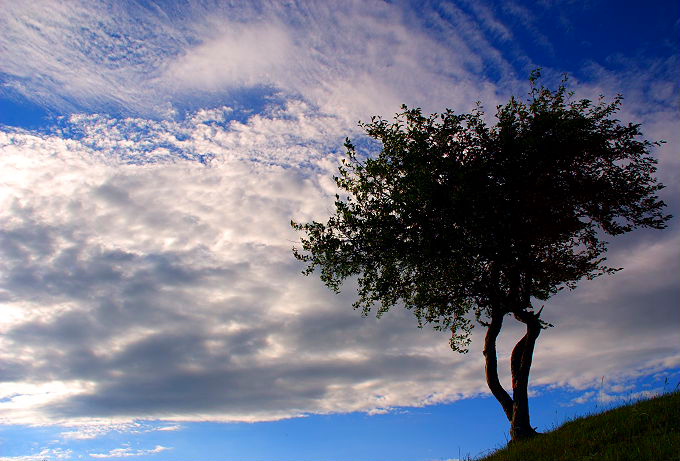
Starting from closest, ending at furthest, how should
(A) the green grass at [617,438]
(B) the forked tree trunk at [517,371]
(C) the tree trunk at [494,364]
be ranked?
1. (A) the green grass at [617,438]
2. (B) the forked tree trunk at [517,371]
3. (C) the tree trunk at [494,364]

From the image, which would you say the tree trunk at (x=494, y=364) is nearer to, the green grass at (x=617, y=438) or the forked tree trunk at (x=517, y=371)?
the forked tree trunk at (x=517, y=371)


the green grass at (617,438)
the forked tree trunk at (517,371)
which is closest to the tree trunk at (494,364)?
the forked tree trunk at (517,371)

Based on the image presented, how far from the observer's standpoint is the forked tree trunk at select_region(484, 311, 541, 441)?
23891mm

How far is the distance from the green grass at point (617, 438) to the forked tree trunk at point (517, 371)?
3.02 m

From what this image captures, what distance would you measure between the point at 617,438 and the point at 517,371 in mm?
8662

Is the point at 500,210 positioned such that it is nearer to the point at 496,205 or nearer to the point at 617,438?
the point at 496,205

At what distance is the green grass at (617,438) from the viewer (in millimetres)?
Answer: 14656

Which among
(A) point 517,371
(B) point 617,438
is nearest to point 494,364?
(A) point 517,371

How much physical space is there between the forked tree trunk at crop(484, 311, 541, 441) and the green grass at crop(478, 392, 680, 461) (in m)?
3.02

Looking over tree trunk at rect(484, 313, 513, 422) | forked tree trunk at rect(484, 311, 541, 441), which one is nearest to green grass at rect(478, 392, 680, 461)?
forked tree trunk at rect(484, 311, 541, 441)

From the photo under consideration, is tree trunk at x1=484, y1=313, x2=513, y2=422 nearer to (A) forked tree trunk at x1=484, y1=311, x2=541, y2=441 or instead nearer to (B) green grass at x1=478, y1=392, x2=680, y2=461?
(A) forked tree trunk at x1=484, y1=311, x2=541, y2=441

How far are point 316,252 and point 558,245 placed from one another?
12438 mm

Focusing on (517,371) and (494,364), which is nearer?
(517,371)

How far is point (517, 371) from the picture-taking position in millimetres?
25203
